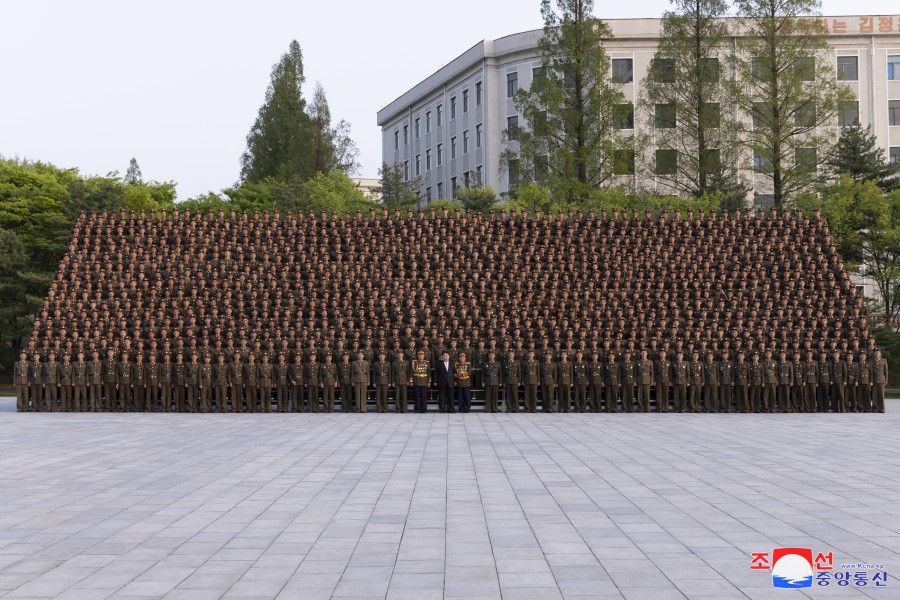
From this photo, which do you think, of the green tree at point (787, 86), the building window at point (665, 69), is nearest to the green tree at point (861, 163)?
the green tree at point (787, 86)

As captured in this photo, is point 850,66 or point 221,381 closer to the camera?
point 221,381

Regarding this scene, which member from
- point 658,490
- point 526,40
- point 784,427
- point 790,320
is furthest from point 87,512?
point 526,40

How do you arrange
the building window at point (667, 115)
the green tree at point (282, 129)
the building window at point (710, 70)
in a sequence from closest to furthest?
the building window at point (710, 70)
the building window at point (667, 115)
the green tree at point (282, 129)

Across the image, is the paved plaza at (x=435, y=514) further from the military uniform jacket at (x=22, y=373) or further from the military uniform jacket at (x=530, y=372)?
the military uniform jacket at (x=22, y=373)

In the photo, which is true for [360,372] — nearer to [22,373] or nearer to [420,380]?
[420,380]

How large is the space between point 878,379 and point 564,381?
634cm

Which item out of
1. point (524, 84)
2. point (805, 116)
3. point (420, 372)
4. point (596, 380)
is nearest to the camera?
point (420, 372)

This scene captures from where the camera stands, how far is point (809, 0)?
30.7 meters

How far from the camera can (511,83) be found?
4734 cm

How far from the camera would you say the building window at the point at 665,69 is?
32500 mm

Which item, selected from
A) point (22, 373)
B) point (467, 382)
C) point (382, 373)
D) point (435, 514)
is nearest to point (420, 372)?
point (382, 373)

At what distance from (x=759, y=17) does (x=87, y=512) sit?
1175 inches

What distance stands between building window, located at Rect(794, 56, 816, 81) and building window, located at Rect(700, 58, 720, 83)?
2.78 m

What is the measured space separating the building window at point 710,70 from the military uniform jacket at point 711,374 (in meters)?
17.0
